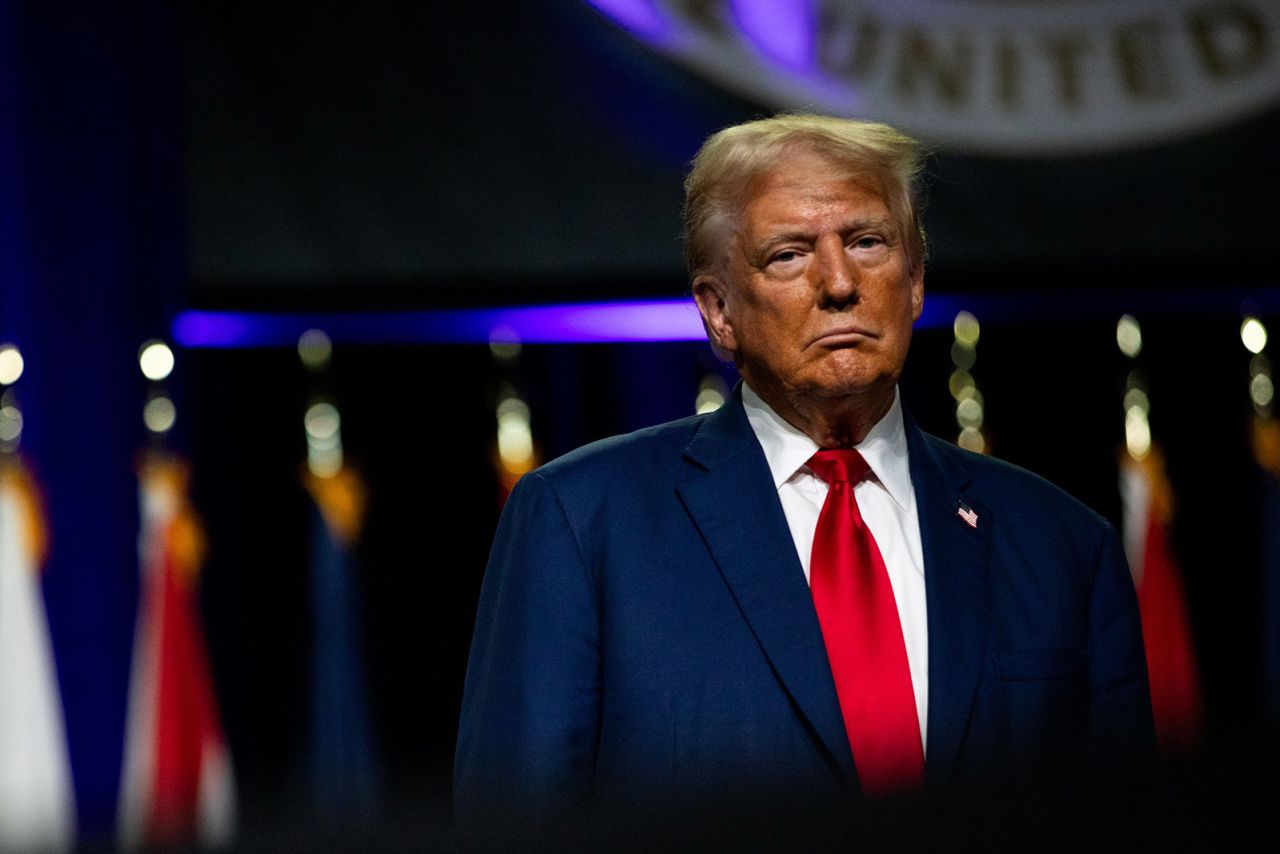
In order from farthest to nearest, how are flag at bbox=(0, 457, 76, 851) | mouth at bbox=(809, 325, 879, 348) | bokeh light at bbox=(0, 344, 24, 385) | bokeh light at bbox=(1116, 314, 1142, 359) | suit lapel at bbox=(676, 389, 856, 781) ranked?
bokeh light at bbox=(1116, 314, 1142, 359) < bokeh light at bbox=(0, 344, 24, 385) < flag at bbox=(0, 457, 76, 851) < mouth at bbox=(809, 325, 879, 348) < suit lapel at bbox=(676, 389, 856, 781)

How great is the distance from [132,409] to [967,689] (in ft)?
7.79

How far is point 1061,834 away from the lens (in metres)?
0.32

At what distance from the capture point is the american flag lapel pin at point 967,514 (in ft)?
4.58

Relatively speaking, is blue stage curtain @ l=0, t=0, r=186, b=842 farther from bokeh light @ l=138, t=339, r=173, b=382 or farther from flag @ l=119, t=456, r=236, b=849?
flag @ l=119, t=456, r=236, b=849

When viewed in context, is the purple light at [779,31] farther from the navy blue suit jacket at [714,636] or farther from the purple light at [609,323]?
the navy blue suit jacket at [714,636]

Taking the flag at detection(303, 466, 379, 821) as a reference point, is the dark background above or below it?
above

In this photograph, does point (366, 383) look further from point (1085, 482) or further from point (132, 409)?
point (1085, 482)

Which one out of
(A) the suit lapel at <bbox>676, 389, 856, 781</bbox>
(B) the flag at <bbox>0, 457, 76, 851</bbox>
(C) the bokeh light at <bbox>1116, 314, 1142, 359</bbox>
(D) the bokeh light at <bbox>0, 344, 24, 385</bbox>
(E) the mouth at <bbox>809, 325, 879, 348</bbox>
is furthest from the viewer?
(C) the bokeh light at <bbox>1116, 314, 1142, 359</bbox>

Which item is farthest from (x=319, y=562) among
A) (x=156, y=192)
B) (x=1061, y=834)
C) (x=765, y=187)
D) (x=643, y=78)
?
(x=1061, y=834)

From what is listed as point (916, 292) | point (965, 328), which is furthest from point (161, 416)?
point (916, 292)

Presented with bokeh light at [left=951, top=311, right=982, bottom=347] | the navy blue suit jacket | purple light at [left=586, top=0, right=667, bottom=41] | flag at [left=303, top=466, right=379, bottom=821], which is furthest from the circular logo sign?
the navy blue suit jacket

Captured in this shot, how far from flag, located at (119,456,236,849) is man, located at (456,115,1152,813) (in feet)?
5.96

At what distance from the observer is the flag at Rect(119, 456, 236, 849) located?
300 centimetres

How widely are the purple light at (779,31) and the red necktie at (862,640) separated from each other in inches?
74.2
